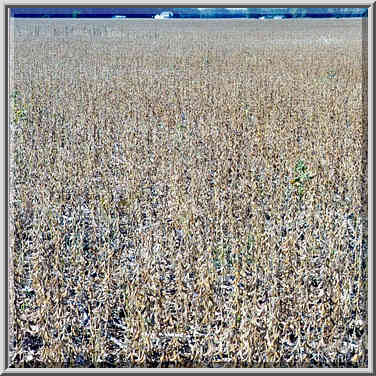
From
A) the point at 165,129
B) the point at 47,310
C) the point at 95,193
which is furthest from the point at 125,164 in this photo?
the point at 47,310

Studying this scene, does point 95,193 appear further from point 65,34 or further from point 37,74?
point 65,34

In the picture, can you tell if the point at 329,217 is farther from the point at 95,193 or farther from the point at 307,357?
the point at 95,193

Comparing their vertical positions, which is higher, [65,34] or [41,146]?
[65,34]

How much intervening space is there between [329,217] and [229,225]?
0.72 meters

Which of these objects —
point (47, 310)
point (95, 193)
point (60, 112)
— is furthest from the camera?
point (60, 112)

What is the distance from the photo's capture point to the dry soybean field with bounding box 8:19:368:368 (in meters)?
2.80

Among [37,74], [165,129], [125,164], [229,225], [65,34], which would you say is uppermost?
[65,34]

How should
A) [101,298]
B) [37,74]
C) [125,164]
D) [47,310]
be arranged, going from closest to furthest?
[47,310] < [101,298] < [125,164] < [37,74]

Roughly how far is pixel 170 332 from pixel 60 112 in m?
5.14

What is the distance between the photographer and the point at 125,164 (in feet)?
18.2

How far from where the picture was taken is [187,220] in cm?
403

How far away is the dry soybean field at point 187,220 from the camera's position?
2.80m

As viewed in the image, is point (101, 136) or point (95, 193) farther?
point (101, 136)

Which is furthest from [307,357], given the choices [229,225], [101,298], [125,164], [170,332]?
[125,164]
